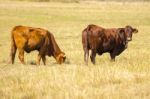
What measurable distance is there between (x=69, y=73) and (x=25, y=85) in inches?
66.9

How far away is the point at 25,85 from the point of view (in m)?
10.9

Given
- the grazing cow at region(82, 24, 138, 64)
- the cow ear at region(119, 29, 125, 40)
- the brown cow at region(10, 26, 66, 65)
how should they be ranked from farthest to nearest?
the cow ear at region(119, 29, 125, 40), the grazing cow at region(82, 24, 138, 64), the brown cow at region(10, 26, 66, 65)

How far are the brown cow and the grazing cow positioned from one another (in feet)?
3.52

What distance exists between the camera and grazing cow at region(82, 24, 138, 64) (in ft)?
53.5

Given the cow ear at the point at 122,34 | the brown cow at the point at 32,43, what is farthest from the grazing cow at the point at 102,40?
the brown cow at the point at 32,43

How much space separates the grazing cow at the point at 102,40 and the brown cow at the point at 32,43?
1072 millimetres

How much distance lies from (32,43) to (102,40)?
2.69 m

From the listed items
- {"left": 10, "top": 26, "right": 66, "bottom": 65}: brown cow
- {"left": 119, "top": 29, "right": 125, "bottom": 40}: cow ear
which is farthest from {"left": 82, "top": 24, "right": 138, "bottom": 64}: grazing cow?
{"left": 10, "top": 26, "right": 66, "bottom": 65}: brown cow

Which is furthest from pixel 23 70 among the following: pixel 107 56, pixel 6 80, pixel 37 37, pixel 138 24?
pixel 138 24

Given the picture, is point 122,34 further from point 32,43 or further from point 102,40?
point 32,43

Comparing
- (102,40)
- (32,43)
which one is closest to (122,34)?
(102,40)

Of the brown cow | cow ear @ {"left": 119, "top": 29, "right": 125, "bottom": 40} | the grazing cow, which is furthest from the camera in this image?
cow ear @ {"left": 119, "top": 29, "right": 125, "bottom": 40}

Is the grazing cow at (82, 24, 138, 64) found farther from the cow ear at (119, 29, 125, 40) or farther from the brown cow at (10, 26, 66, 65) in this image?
the brown cow at (10, 26, 66, 65)

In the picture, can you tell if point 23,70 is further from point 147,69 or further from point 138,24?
point 138,24
